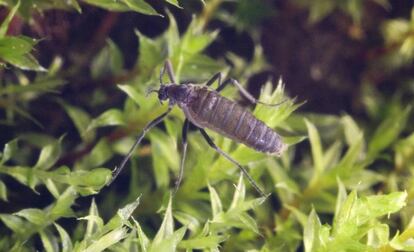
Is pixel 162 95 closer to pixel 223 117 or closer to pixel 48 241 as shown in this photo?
pixel 223 117

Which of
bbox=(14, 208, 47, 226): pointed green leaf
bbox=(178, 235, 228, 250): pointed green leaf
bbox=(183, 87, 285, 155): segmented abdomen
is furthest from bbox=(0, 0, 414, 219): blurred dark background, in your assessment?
bbox=(178, 235, 228, 250): pointed green leaf

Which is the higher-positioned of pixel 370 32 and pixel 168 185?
pixel 370 32

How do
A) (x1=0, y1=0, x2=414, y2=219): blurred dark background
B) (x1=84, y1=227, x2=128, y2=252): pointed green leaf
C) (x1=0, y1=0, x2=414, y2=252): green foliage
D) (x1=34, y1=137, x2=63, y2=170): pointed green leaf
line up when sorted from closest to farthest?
(x1=84, y1=227, x2=128, y2=252): pointed green leaf → (x1=0, y1=0, x2=414, y2=252): green foliage → (x1=34, y1=137, x2=63, y2=170): pointed green leaf → (x1=0, y1=0, x2=414, y2=219): blurred dark background

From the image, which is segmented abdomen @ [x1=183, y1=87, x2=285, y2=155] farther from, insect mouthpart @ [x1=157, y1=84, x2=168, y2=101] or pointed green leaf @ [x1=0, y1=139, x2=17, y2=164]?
pointed green leaf @ [x1=0, y1=139, x2=17, y2=164]

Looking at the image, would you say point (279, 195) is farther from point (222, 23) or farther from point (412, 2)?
point (412, 2)

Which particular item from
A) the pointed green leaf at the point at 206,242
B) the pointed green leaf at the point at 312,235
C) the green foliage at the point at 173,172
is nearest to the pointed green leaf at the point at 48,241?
the green foliage at the point at 173,172

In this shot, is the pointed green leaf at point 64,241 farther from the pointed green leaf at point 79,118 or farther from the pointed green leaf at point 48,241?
the pointed green leaf at point 79,118

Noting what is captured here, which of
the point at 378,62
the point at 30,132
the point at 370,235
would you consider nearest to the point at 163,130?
the point at 30,132
